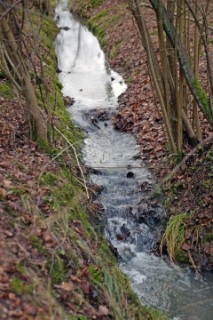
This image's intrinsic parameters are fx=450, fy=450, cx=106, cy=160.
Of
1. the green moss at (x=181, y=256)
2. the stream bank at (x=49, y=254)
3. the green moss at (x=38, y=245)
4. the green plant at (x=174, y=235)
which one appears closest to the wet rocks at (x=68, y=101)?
the stream bank at (x=49, y=254)

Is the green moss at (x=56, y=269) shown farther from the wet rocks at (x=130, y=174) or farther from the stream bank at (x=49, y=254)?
the wet rocks at (x=130, y=174)

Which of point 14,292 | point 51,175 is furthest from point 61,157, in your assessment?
point 14,292

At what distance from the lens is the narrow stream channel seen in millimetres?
6375

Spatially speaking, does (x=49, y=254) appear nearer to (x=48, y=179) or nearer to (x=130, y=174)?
(x=48, y=179)

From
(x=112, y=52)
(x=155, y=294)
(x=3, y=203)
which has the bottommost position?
(x=155, y=294)

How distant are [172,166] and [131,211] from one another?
4.41 ft

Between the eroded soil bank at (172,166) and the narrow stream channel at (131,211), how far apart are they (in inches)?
9.8

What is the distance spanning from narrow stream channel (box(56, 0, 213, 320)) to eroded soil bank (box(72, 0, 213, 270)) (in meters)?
0.25

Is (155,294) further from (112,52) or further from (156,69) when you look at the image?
(112,52)

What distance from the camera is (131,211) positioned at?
7973 mm

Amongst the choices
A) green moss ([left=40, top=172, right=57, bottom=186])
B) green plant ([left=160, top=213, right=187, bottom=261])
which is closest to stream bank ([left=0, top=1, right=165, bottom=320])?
green moss ([left=40, top=172, right=57, bottom=186])

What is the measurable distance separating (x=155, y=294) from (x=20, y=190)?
2.51 meters

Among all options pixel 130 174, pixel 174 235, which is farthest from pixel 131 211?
pixel 130 174

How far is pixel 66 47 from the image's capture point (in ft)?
70.6
